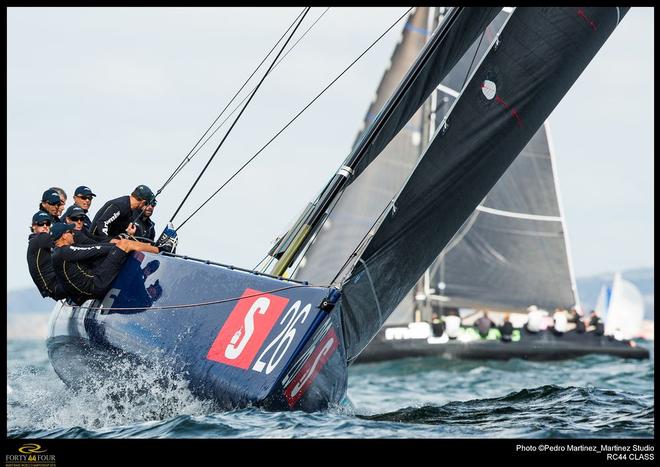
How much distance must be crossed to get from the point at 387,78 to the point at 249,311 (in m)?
14.4

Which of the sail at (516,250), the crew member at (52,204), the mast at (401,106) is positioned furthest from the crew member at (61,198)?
the sail at (516,250)

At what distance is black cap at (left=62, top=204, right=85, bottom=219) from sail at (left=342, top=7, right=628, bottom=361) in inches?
81.9

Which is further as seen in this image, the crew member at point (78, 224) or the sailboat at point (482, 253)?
the sailboat at point (482, 253)

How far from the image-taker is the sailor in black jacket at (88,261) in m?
7.26

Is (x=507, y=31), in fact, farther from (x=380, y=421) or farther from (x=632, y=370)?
(x=632, y=370)

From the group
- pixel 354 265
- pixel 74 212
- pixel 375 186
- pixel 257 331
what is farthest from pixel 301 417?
pixel 375 186

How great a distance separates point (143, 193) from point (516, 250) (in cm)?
1557

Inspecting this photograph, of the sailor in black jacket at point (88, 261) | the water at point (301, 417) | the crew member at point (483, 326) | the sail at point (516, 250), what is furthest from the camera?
the sail at point (516, 250)

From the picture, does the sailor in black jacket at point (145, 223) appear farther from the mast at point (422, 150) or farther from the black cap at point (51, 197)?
the mast at point (422, 150)

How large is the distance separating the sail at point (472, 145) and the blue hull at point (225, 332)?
0.90 feet

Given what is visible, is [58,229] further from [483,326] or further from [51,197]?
[483,326]

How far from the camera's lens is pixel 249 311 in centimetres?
649

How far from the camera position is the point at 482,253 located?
2205cm
